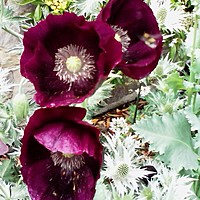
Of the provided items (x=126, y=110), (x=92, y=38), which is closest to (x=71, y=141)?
(x=92, y=38)

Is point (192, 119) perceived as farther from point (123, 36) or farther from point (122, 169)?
point (123, 36)

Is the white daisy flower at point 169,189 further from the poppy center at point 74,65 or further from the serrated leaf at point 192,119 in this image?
the poppy center at point 74,65

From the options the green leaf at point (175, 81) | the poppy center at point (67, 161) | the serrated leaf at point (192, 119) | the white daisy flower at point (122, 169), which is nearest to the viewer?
the poppy center at point (67, 161)

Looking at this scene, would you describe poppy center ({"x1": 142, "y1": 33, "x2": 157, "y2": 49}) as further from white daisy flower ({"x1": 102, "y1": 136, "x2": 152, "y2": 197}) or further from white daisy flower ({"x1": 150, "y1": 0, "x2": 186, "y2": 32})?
white daisy flower ({"x1": 150, "y1": 0, "x2": 186, "y2": 32})

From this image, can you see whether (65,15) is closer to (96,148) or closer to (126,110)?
(96,148)

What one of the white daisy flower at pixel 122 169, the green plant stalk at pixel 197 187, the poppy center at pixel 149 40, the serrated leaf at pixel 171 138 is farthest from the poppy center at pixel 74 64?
the green plant stalk at pixel 197 187

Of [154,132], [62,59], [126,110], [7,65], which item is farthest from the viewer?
[126,110]
